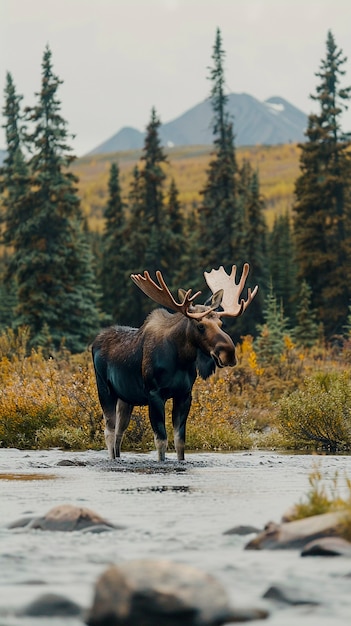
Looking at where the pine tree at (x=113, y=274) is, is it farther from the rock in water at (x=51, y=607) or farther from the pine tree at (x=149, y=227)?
the rock in water at (x=51, y=607)

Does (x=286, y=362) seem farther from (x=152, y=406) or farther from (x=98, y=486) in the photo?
(x=98, y=486)

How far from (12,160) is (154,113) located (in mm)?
7671

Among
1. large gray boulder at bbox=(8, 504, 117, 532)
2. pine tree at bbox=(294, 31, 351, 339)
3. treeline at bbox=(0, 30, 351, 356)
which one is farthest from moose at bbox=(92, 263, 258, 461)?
pine tree at bbox=(294, 31, 351, 339)

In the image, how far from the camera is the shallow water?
711 cm

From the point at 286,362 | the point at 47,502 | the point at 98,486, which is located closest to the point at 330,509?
the point at 47,502

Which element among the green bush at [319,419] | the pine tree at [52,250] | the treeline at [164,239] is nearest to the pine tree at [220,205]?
the treeline at [164,239]

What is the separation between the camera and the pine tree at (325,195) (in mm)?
54969

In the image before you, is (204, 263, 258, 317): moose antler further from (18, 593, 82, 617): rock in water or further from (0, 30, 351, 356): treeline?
(0, 30, 351, 356): treeline

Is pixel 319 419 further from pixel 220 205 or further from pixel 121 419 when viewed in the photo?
pixel 220 205

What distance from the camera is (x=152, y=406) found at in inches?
603

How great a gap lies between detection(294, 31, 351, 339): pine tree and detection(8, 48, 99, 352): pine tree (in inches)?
421

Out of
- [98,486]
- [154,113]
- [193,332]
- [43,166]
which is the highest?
[154,113]

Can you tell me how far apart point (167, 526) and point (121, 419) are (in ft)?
23.4

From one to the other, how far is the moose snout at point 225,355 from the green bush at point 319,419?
4.46 metres
